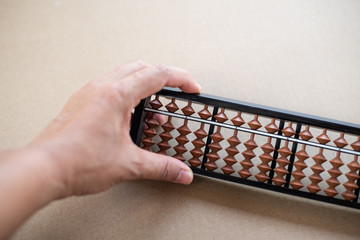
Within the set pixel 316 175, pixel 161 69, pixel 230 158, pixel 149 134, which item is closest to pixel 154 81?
pixel 161 69

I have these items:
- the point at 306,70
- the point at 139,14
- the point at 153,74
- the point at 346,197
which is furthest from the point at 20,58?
the point at 346,197

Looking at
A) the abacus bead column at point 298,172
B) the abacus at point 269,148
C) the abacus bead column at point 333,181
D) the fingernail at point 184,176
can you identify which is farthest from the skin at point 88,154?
the abacus bead column at point 333,181

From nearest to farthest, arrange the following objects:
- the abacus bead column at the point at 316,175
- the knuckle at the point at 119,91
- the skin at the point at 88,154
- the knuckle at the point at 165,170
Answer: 1. the skin at the point at 88,154
2. the knuckle at the point at 119,91
3. the knuckle at the point at 165,170
4. the abacus bead column at the point at 316,175

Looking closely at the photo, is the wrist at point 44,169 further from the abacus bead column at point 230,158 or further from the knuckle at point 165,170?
the abacus bead column at point 230,158

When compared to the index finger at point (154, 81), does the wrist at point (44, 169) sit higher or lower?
lower

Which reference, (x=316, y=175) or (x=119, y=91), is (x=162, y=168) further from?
(x=316, y=175)

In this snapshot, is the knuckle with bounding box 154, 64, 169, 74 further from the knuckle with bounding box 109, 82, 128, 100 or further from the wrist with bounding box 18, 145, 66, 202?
the wrist with bounding box 18, 145, 66, 202

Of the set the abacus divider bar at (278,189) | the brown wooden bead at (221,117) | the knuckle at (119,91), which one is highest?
the knuckle at (119,91)

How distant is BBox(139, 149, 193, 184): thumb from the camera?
803mm

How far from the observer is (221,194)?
992 mm

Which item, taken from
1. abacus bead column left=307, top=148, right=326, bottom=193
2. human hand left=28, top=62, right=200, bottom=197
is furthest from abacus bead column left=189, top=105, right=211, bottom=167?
abacus bead column left=307, top=148, right=326, bottom=193

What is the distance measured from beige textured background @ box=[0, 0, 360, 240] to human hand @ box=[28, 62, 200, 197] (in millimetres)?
194

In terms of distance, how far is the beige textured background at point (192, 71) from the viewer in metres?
0.93

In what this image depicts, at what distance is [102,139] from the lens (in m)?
0.70
